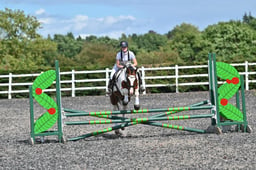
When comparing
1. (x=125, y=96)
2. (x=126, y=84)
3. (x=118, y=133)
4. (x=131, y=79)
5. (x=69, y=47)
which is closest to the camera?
(x=131, y=79)

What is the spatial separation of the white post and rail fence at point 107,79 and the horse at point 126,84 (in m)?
15.0

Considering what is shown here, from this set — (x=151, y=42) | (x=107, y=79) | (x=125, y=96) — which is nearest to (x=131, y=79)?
(x=125, y=96)

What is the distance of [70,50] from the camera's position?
107 meters

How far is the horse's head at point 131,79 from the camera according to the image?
11102mm

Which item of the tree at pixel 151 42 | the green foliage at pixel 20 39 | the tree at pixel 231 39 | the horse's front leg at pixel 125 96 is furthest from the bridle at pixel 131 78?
the tree at pixel 151 42

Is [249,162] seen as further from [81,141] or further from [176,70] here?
[176,70]

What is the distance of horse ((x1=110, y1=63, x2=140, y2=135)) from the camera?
36.4 feet

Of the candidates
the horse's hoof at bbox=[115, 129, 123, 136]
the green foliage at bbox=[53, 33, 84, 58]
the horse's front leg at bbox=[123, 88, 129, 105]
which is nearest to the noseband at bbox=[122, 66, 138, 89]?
the horse's front leg at bbox=[123, 88, 129, 105]

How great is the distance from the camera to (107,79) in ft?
88.0

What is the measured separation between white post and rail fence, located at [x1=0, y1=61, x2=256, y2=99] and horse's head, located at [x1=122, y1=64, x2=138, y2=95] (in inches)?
610

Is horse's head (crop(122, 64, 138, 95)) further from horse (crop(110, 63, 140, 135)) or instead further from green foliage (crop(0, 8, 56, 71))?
green foliage (crop(0, 8, 56, 71))

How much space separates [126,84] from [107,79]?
15.6 m

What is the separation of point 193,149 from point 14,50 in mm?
51866

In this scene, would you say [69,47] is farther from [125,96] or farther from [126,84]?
[126,84]
